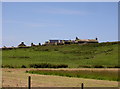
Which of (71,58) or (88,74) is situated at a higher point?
(71,58)

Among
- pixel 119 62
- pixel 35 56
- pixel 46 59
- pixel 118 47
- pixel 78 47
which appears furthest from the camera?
pixel 78 47

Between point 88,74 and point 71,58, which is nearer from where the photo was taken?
point 88,74

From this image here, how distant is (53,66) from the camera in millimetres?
Answer: 63844

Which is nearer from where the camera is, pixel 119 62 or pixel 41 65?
pixel 41 65

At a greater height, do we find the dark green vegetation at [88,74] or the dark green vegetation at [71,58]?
the dark green vegetation at [71,58]

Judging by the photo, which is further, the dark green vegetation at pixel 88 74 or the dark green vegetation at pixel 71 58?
the dark green vegetation at pixel 71 58

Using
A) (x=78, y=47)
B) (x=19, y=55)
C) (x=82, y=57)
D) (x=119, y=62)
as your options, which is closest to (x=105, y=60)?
(x=119, y=62)

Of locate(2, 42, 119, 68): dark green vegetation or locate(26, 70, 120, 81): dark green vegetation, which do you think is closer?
locate(26, 70, 120, 81): dark green vegetation

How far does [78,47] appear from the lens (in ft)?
348

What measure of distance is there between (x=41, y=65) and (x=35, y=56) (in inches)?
837

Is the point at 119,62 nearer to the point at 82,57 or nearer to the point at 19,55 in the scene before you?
the point at 82,57

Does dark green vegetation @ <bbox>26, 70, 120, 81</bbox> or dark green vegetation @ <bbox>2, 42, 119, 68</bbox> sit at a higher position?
dark green vegetation @ <bbox>2, 42, 119, 68</bbox>

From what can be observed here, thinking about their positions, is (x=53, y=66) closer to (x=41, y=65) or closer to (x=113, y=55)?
(x=41, y=65)

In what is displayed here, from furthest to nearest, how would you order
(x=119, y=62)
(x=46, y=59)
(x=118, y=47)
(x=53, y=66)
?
(x=118, y=47), (x=46, y=59), (x=119, y=62), (x=53, y=66)
